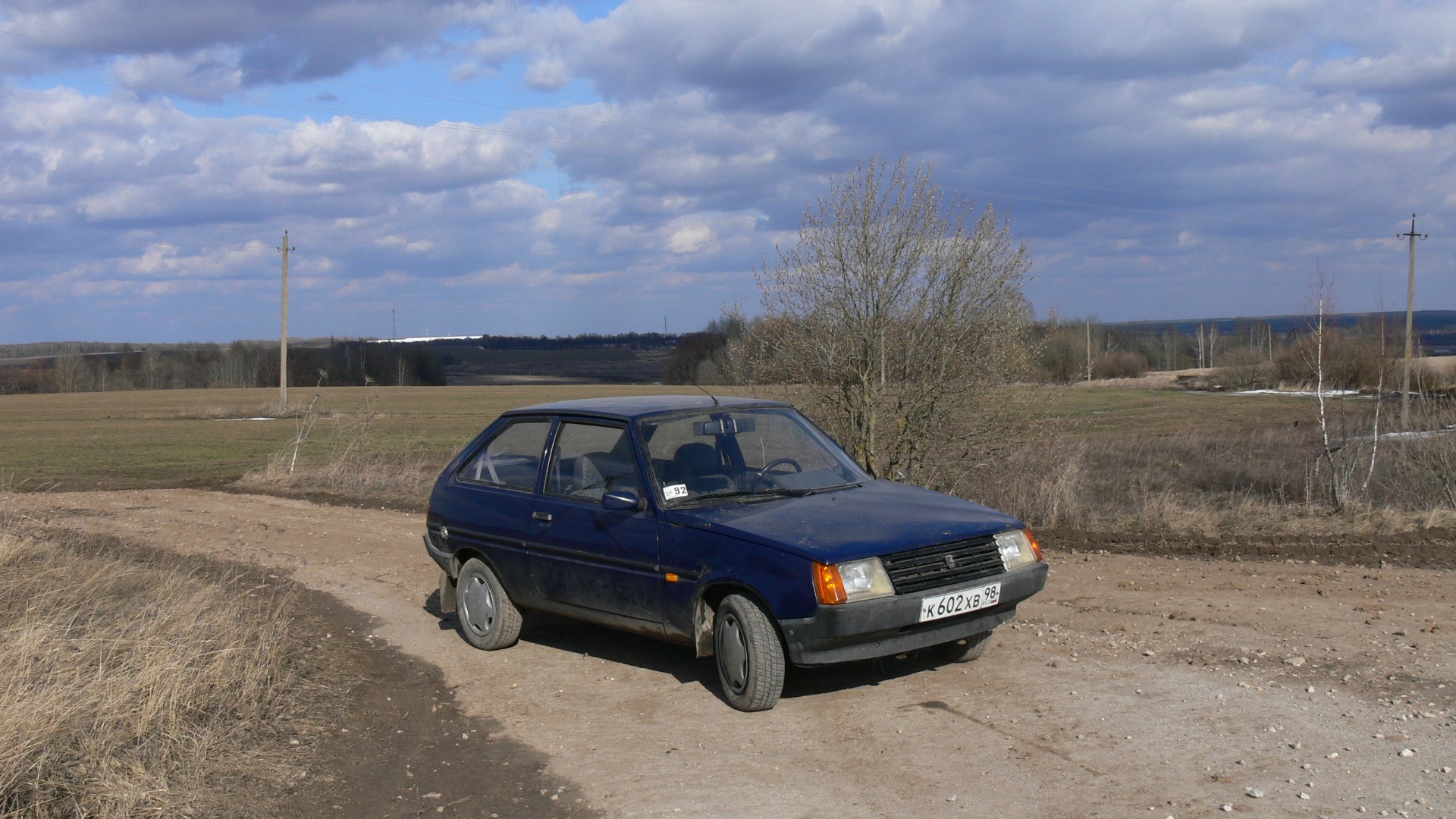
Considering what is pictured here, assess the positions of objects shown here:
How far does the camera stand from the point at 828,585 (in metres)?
5.29

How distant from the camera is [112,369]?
115875mm

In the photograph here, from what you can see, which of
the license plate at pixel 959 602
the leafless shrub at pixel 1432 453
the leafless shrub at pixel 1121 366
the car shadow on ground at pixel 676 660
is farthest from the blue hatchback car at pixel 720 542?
the leafless shrub at pixel 1121 366

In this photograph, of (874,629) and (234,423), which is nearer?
(874,629)

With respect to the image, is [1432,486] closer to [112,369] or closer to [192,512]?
[192,512]

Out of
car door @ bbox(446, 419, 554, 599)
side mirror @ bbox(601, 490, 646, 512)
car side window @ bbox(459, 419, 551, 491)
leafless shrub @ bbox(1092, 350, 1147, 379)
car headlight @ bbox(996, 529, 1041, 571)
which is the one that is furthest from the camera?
leafless shrub @ bbox(1092, 350, 1147, 379)

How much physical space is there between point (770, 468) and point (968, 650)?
157cm

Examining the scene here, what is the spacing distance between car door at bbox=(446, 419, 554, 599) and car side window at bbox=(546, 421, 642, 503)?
0.18 meters

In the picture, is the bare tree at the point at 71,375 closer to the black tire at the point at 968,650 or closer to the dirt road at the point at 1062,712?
the dirt road at the point at 1062,712

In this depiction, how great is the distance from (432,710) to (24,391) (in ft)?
361

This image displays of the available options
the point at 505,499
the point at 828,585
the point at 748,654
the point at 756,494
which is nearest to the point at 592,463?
the point at 505,499

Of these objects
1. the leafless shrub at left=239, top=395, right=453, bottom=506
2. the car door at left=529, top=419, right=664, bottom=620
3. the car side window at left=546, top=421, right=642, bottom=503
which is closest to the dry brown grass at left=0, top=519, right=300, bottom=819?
the car door at left=529, top=419, right=664, bottom=620

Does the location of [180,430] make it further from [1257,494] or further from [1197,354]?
[1197,354]

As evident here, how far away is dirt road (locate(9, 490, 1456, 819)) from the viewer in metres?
4.39

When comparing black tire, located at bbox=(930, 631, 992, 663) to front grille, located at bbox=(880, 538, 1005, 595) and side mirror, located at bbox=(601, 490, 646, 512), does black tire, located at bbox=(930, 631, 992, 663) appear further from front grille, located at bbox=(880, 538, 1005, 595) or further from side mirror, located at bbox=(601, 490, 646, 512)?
side mirror, located at bbox=(601, 490, 646, 512)
